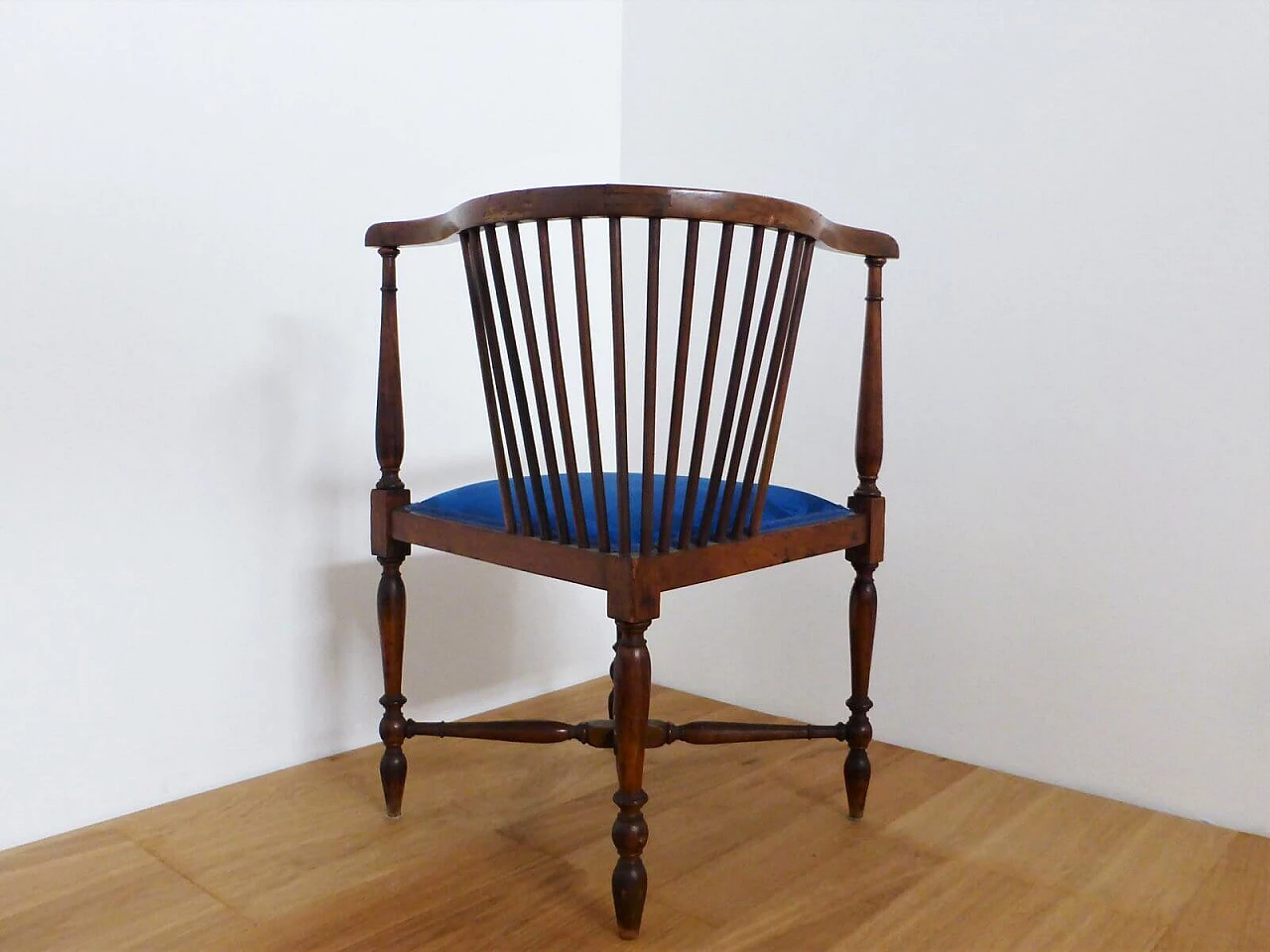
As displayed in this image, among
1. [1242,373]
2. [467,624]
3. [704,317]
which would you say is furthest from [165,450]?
[1242,373]

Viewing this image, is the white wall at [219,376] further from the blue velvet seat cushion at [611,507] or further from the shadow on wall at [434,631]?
the blue velvet seat cushion at [611,507]

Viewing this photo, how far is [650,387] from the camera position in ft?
4.11

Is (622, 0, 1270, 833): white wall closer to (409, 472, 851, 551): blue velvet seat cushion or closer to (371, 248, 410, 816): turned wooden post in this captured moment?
(409, 472, 851, 551): blue velvet seat cushion

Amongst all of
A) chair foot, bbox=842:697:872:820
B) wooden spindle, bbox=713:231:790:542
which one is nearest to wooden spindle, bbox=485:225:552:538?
wooden spindle, bbox=713:231:790:542

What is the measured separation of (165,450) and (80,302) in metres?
0.26

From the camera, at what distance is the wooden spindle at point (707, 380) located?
123cm

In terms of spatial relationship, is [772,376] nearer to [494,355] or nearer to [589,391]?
[589,391]

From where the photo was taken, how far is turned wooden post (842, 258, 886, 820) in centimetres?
165

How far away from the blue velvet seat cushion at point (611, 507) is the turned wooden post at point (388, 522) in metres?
0.06

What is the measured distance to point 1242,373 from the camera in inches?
65.6

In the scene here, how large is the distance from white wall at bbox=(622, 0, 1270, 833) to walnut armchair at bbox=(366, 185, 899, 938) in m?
0.38

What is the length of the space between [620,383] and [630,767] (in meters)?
0.47

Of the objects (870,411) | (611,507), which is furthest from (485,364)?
(870,411)

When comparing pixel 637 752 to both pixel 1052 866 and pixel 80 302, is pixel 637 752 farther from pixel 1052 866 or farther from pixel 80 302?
pixel 80 302
